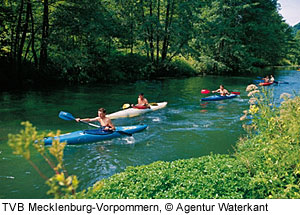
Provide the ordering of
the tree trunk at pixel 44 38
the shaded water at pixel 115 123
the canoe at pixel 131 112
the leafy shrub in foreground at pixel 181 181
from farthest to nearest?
the tree trunk at pixel 44 38
the canoe at pixel 131 112
the shaded water at pixel 115 123
the leafy shrub in foreground at pixel 181 181

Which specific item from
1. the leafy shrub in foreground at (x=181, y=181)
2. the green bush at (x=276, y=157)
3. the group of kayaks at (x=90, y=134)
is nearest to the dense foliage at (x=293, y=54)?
the group of kayaks at (x=90, y=134)

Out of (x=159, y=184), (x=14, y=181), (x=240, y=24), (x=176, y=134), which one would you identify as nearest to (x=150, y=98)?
(x=176, y=134)

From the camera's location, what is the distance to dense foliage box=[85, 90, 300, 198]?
388 centimetres

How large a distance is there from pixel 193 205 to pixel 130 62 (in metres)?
21.7

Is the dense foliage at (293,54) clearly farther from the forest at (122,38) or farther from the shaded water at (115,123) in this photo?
the shaded water at (115,123)

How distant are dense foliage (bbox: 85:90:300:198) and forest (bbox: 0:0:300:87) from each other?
1418cm

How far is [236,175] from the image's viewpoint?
14.0ft

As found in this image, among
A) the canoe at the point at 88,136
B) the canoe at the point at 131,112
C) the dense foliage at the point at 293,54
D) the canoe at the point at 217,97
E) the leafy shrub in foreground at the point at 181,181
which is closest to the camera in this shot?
the leafy shrub in foreground at the point at 181,181

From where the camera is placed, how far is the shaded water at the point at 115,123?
5972 mm

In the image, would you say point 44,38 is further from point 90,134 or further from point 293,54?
point 293,54

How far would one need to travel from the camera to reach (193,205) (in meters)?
3.46

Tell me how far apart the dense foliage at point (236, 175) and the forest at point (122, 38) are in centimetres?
1418

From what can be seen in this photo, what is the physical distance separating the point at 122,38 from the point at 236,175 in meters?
18.7

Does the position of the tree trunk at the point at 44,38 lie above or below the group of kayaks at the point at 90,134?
above
